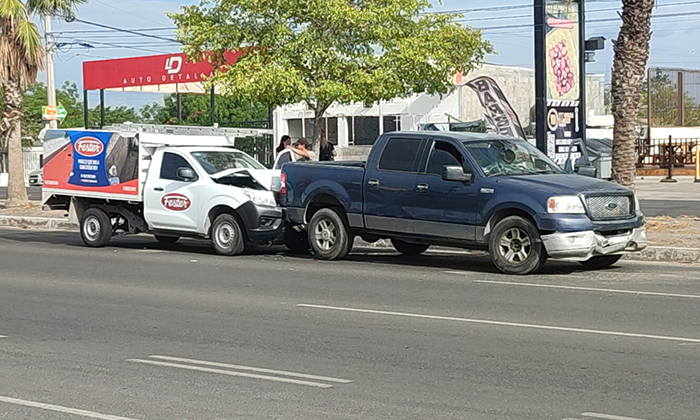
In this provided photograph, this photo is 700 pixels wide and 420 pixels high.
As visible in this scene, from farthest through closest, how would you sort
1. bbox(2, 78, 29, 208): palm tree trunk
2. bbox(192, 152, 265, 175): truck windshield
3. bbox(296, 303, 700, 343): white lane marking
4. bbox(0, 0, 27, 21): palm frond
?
bbox(2, 78, 29, 208): palm tree trunk → bbox(0, 0, 27, 21): palm frond → bbox(192, 152, 265, 175): truck windshield → bbox(296, 303, 700, 343): white lane marking

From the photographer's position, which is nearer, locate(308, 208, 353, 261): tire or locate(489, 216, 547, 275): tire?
locate(489, 216, 547, 275): tire

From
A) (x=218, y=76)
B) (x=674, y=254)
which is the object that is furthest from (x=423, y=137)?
(x=218, y=76)

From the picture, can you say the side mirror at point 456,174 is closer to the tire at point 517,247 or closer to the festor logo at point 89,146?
the tire at point 517,247

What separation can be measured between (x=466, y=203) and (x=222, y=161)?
5327 mm

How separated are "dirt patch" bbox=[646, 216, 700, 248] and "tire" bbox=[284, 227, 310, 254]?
18.8ft

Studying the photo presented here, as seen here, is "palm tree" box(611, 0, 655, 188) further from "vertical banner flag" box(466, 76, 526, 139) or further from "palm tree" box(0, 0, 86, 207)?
"palm tree" box(0, 0, 86, 207)

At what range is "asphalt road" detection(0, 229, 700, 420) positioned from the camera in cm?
725

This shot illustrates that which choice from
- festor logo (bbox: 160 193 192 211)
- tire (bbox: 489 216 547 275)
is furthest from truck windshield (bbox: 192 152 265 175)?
tire (bbox: 489 216 547 275)

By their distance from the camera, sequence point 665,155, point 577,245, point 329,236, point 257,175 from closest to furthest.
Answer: point 577,245
point 329,236
point 257,175
point 665,155

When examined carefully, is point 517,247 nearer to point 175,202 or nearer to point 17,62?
point 175,202

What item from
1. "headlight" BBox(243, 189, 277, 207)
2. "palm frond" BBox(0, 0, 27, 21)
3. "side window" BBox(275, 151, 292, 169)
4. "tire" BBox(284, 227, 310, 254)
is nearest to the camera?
"headlight" BBox(243, 189, 277, 207)

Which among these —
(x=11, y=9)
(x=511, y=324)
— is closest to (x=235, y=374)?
(x=511, y=324)

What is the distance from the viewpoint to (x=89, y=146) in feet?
63.6

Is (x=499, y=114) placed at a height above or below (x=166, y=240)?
above
